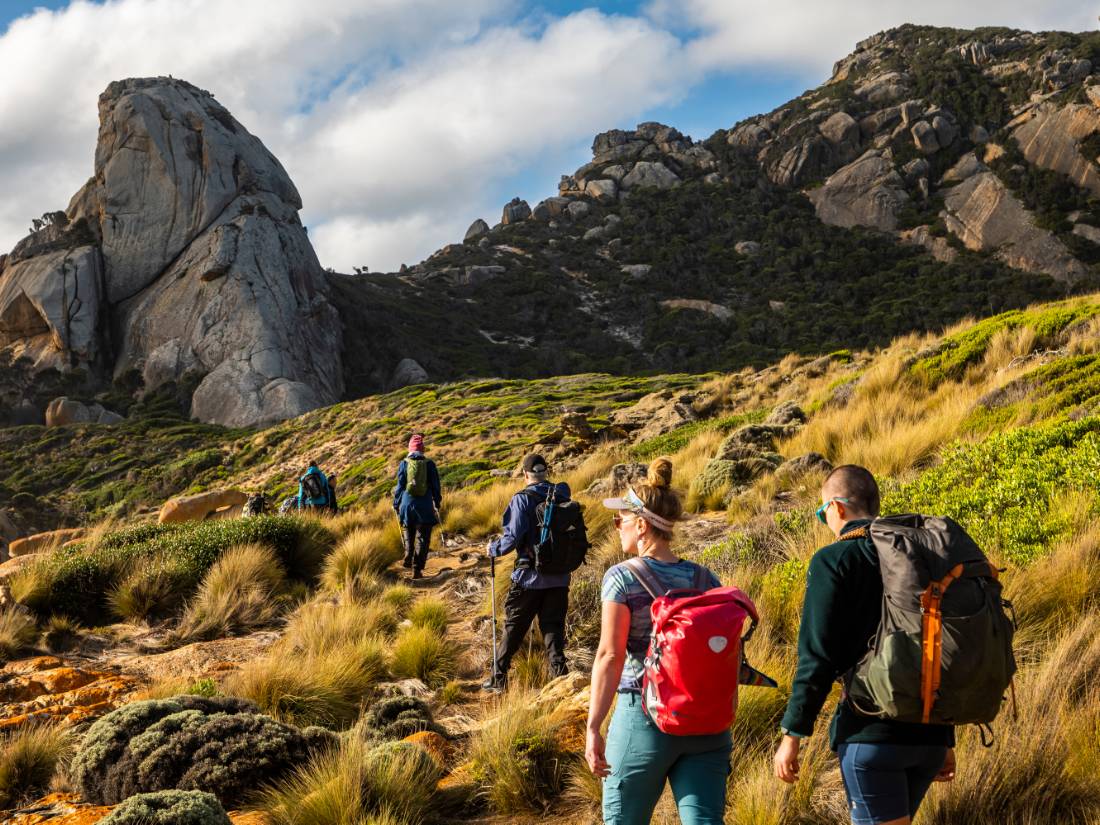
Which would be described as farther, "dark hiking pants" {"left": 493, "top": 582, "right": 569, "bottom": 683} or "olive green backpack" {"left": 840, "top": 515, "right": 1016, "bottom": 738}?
"dark hiking pants" {"left": 493, "top": 582, "right": 569, "bottom": 683}

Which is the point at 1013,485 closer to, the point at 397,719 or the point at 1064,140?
the point at 397,719

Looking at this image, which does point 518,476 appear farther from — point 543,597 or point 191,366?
point 191,366

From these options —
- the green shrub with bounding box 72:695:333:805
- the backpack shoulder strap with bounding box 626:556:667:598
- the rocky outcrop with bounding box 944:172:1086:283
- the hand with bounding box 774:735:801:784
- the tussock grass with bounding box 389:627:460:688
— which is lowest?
the tussock grass with bounding box 389:627:460:688

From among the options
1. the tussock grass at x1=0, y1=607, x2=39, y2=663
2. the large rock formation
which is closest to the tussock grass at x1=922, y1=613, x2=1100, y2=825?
the tussock grass at x1=0, y1=607, x2=39, y2=663

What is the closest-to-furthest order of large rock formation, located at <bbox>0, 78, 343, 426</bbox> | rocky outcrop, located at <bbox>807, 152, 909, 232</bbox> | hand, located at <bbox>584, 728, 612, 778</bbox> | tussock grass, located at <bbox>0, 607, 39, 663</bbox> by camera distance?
hand, located at <bbox>584, 728, 612, 778</bbox> → tussock grass, located at <bbox>0, 607, 39, 663</bbox> → large rock formation, located at <bbox>0, 78, 343, 426</bbox> → rocky outcrop, located at <bbox>807, 152, 909, 232</bbox>

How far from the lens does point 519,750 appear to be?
14.1 ft

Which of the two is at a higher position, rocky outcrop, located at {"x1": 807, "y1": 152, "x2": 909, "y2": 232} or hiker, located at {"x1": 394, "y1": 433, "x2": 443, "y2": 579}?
rocky outcrop, located at {"x1": 807, "y1": 152, "x2": 909, "y2": 232}

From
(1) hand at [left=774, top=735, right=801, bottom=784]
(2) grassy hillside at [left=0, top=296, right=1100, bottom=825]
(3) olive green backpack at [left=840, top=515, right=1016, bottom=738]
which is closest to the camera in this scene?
(3) olive green backpack at [left=840, top=515, right=1016, bottom=738]

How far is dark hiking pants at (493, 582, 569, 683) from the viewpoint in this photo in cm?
609

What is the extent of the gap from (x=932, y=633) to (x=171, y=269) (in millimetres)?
62473

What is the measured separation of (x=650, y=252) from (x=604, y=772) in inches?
3330

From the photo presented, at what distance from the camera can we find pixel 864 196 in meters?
79.3

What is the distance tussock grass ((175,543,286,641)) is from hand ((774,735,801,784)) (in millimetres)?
7616

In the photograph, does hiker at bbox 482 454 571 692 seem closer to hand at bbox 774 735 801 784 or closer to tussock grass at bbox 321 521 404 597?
hand at bbox 774 735 801 784
